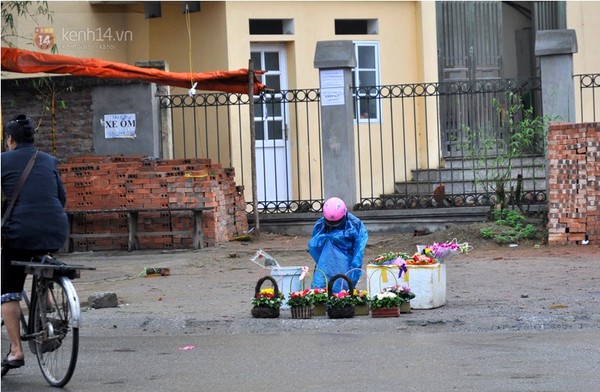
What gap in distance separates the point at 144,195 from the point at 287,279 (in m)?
6.44

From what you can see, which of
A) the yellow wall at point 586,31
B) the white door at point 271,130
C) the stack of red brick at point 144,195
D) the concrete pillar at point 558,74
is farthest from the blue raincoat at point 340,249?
the yellow wall at point 586,31

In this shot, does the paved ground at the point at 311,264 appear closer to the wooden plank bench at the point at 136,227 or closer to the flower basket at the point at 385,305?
the flower basket at the point at 385,305

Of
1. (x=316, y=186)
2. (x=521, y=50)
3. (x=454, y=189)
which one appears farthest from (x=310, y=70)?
(x=521, y=50)

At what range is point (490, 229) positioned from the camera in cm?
1573

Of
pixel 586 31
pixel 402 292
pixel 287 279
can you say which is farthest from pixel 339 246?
pixel 586 31

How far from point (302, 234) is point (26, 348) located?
9081 mm

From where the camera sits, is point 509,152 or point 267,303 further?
point 509,152

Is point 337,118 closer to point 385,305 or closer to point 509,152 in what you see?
point 509,152

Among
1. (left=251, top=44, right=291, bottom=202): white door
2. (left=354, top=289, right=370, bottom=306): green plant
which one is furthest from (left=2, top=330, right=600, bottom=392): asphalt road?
(left=251, top=44, right=291, bottom=202): white door

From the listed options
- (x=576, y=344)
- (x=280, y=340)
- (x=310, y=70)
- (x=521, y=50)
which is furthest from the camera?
(x=521, y=50)

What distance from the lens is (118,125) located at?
698 inches

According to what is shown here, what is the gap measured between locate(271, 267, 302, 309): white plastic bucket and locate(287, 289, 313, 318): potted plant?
366 millimetres

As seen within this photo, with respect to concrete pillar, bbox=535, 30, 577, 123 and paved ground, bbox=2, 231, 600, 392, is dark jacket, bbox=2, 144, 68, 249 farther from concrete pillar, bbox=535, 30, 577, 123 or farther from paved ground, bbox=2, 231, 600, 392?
concrete pillar, bbox=535, 30, 577, 123

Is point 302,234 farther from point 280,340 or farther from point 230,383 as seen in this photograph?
point 230,383
